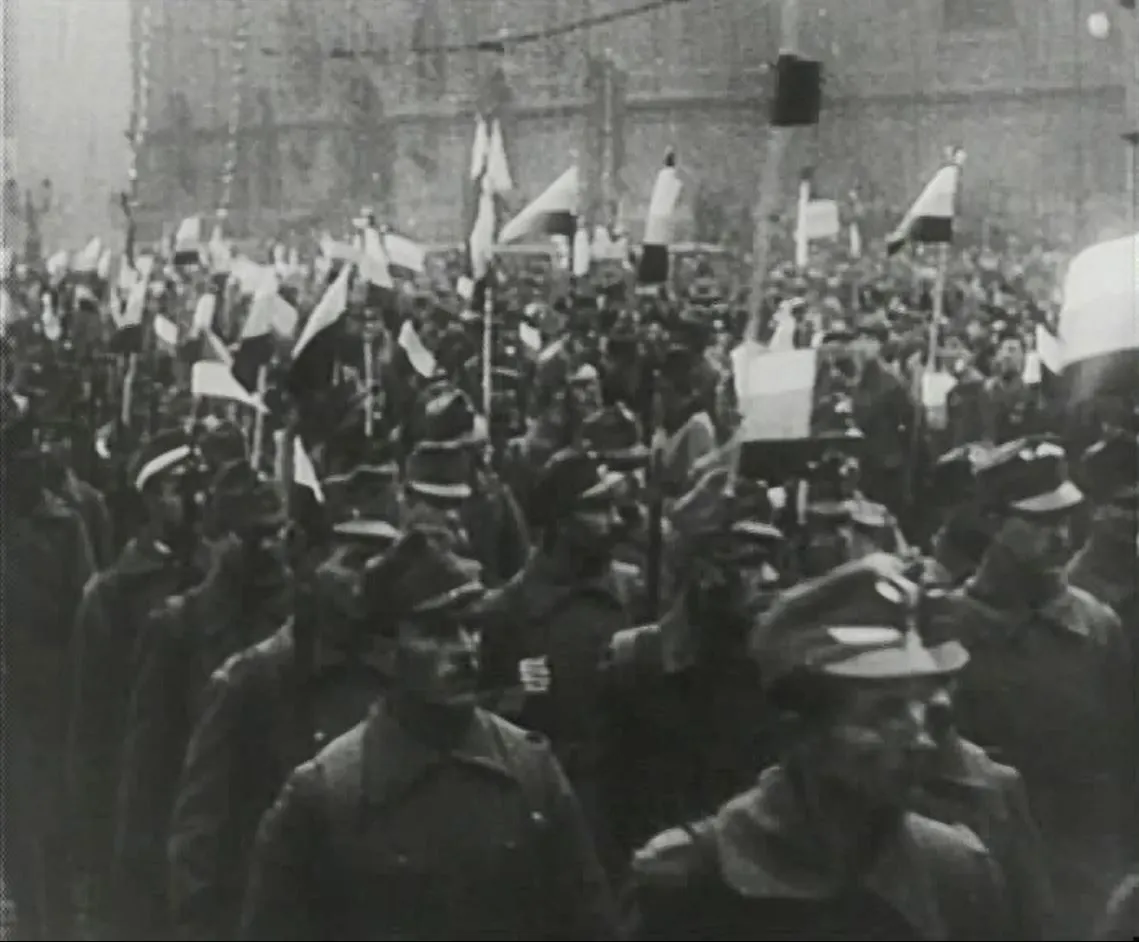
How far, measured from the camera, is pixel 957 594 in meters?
2.71

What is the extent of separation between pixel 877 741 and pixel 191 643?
1383mm

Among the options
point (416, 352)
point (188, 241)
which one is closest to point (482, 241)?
point (416, 352)

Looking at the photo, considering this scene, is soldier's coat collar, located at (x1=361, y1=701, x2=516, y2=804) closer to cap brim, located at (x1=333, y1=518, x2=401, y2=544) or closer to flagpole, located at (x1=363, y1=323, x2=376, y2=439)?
cap brim, located at (x1=333, y1=518, x2=401, y2=544)

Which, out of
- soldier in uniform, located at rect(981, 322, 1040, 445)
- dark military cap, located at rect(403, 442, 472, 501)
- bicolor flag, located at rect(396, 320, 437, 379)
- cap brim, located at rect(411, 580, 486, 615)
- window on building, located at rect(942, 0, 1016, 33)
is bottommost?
cap brim, located at rect(411, 580, 486, 615)

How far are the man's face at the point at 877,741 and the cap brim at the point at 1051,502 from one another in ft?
1.46

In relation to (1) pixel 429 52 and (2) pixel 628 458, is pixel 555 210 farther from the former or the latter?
(2) pixel 628 458

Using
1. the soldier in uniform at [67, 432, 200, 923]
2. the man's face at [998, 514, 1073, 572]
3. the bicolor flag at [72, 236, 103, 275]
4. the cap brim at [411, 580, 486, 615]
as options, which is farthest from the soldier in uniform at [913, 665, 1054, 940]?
the bicolor flag at [72, 236, 103, 275]

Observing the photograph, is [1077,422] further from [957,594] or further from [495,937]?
[495,937]

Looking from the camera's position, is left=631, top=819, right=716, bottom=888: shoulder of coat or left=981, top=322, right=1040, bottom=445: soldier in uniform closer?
left=631, top=819, right=716, bottom=888: shoulder of coat

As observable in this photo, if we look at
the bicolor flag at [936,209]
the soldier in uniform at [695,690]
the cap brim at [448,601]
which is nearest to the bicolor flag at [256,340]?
the cap brim at [448,601]

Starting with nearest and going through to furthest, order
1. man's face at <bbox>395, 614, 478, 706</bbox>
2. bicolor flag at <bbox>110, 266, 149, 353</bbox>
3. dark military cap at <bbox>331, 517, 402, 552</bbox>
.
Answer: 1. man's face at <bbox>395, 614, 478, 706</bbox>
2. dark military cap at <bbox>331, 517, 402, 552</bbox>
3. bicolor flag at <bbox>110, 266, 149, 353</bbox>

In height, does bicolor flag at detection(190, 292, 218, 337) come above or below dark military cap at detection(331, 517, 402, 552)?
above

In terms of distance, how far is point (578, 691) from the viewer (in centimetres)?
270

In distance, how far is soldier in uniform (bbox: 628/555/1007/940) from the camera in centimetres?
254
